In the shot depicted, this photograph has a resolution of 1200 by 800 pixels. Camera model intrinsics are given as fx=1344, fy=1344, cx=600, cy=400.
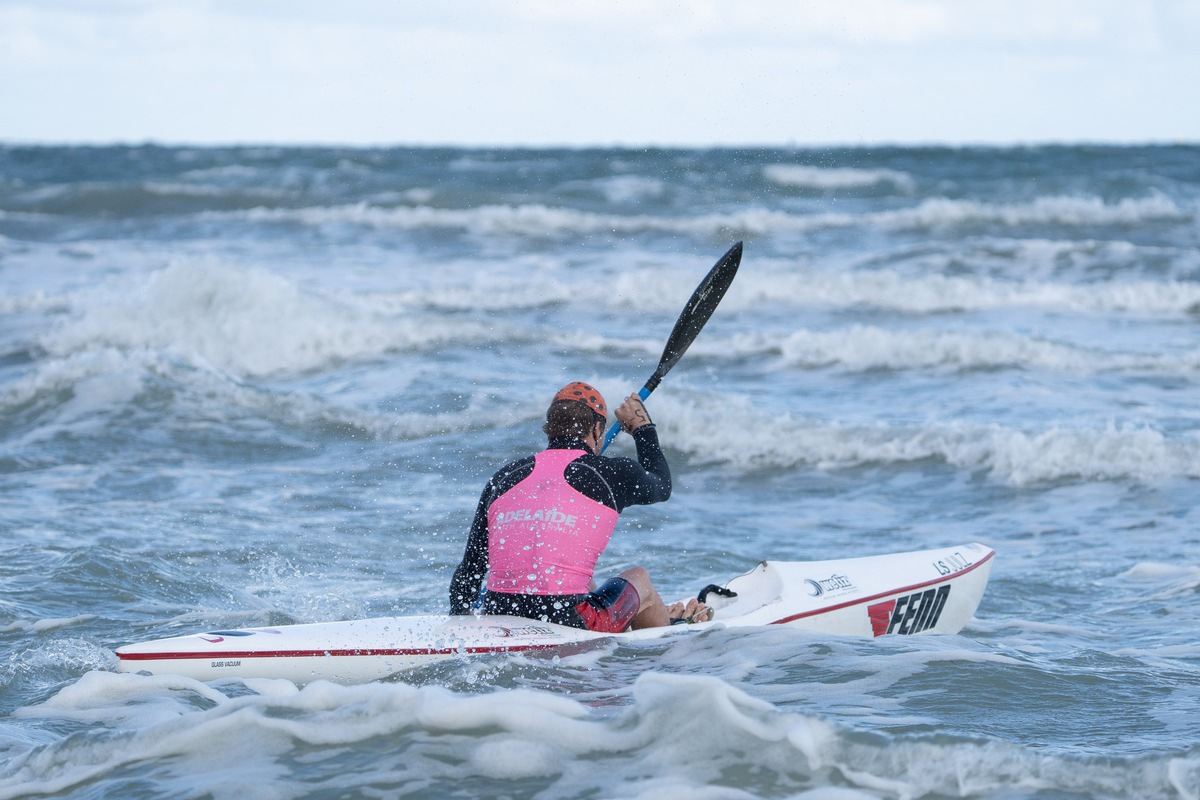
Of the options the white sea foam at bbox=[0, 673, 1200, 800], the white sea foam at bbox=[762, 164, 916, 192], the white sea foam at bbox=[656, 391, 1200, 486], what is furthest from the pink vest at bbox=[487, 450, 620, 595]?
the white sea foam at bbox=[762, 164, 916, 192]

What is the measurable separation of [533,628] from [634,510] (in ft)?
12.3

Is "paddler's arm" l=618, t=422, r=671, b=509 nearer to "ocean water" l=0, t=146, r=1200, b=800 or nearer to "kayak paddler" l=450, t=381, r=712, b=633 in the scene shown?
"kayak paddler" l=450, t=381, r=712, b=633

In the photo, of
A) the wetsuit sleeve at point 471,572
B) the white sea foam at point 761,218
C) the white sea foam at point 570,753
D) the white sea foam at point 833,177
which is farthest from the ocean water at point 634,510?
the white sea foam at point 833,177

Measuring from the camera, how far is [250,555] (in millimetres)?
7512

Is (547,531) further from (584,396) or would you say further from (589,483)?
(584,396)

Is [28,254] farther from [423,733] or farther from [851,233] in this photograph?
[423,733]

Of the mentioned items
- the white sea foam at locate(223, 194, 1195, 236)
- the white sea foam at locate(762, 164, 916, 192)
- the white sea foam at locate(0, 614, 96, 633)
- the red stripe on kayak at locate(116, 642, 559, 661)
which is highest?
the white sea foam at locate(762, 164, 916, 192)

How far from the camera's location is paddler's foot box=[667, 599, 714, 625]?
554cm

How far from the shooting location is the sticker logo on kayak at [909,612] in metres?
5.92

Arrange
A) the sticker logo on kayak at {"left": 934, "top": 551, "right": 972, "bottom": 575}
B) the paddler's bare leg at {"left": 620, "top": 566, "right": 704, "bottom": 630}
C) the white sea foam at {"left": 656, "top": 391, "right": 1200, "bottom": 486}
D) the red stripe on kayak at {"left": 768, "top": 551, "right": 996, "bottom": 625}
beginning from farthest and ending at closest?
→ 1. the white sea foam at {"left": 656, "top": 391, "right": 1200, "bottom": 486}
2. the sticker logo on kayak at {"left": 934, "top": 551, "right": 972, "bottom": 575}
3. the red stripe on kayak at {"left": 768, "top": 551, "right": 996, "bottom": 625}
4. the paddler's bare leg at {"left": 620, "top": 566, "right": 704, "bottom": 630}

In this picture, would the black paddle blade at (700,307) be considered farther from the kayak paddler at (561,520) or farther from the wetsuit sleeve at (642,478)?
the kayak paddler at (561,520)

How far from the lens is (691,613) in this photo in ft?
18.4

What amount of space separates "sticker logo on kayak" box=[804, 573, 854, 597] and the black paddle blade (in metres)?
1.55

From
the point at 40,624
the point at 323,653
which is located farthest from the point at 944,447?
the point at 40,624
